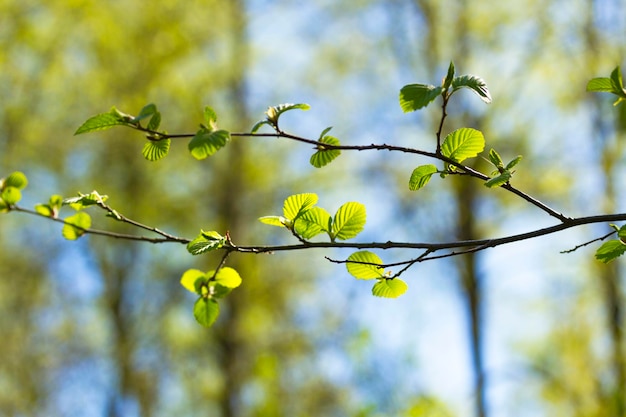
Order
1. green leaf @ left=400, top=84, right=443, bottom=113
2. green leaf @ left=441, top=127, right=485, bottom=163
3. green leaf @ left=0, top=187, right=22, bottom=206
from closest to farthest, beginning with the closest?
green leaf @ left=400, top=84, right=443, bottom=113
green leaf @ left=441, top=127, right=485, bottom=163
green leaf @ left=0, top=187, right=22, bottom=206

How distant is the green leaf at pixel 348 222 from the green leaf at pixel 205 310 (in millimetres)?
178

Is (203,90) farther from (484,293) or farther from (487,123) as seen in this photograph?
(484,293)

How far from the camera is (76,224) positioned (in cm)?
98

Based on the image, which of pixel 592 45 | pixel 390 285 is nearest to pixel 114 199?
pixel 592 45

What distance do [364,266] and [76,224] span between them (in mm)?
420

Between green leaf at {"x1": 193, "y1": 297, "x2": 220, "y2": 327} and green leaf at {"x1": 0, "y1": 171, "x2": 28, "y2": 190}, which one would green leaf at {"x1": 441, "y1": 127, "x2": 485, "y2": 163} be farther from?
green leaf at {"x1": 0, "y1": 171, "x2": 28, "y2": 190}

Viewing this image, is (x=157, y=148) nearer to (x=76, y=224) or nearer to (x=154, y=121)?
(x=154, y=121)

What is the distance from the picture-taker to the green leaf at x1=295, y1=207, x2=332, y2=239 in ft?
2.72

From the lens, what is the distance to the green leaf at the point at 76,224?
0.96 m

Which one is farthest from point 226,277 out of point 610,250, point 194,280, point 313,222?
point 610,250

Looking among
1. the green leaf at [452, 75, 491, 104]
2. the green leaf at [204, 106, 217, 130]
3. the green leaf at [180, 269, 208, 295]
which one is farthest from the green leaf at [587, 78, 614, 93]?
the green leaf at [180, 269, 208, 295]

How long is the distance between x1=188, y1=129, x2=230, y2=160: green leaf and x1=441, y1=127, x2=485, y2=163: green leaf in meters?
0.25

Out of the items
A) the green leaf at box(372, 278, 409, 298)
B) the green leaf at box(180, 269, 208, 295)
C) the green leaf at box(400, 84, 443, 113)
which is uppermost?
the green leaf at box(400, 84, 443, 113)

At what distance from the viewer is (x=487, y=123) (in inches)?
214
